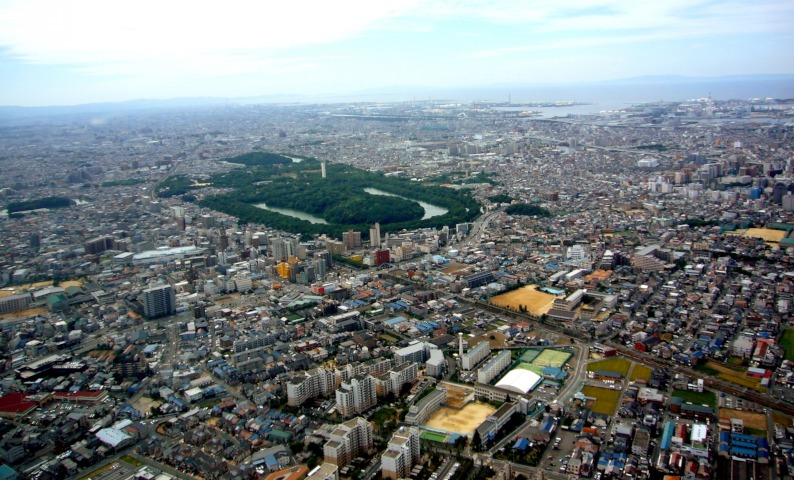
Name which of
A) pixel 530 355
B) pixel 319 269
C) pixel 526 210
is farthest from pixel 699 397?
pixel 526 210

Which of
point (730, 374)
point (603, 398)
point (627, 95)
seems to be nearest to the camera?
point (603, 398)

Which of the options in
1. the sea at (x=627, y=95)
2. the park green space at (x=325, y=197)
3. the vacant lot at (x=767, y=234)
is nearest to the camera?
the vacant lot at (x=767, y=234)

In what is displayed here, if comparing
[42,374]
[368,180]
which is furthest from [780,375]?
[368,180]

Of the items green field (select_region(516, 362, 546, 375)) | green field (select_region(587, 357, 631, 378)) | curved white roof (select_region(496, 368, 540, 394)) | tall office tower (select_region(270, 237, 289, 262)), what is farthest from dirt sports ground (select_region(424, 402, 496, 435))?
tall office tower (select_region(270, 237, 289, 262))

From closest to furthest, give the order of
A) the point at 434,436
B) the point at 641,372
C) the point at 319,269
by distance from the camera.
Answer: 1. the point at 434,436
2. the point at 641,372
3. the point at 319,269

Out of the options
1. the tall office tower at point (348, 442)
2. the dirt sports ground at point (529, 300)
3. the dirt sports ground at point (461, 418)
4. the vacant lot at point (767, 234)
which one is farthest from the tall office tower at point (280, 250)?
the vacant lot at point (767, 234)

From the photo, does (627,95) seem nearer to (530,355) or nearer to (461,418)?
(530,355)

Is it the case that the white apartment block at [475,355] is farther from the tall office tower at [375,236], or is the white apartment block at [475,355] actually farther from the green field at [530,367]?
the tall office tower at [375,236]
